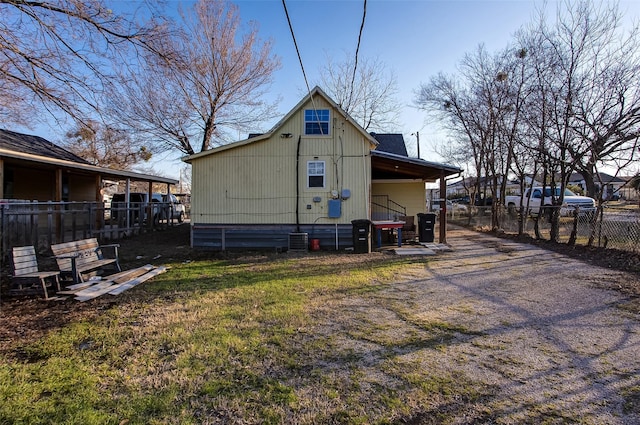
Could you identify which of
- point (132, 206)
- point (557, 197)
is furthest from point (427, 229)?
point (132, 206)

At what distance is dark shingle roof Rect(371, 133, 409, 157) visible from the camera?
1761 centimetres

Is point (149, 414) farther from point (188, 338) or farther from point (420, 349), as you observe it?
point (420, 349)

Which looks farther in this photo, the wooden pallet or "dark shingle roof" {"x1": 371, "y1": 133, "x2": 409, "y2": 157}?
"dark shingle roof" {"x1": 371, "y1": 133, "x2": 409, "y2": 157}

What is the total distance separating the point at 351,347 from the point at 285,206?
8.01 m

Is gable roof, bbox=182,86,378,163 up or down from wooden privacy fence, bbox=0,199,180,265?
up

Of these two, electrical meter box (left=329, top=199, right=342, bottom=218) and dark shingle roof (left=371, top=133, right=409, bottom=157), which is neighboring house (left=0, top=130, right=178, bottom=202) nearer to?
electrical meter box (left=329, top=199, right=342, bottom=218)

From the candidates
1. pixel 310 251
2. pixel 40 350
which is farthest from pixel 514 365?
pixel 310 251

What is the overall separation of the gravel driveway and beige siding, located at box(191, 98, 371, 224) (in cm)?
505

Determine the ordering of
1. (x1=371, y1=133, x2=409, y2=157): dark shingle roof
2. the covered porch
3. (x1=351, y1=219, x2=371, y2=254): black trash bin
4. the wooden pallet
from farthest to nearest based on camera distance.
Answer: (x1=371, y1=133, x2=409, y2=157): dark shingle roof
the covered porch
(x1=351, y1=219, x2=371, y2=254): black trash bin
the wooden pallet

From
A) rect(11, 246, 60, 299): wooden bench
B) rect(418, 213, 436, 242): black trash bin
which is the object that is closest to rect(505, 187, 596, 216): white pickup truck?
rect(418, 213, 436, 242): black trash bin

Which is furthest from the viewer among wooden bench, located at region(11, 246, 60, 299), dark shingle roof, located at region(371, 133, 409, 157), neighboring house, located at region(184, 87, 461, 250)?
dark shingle roof, located at region(371, 133, 409, 157)

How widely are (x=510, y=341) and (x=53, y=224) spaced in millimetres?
12684

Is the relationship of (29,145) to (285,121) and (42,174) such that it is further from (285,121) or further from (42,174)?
(285,121)

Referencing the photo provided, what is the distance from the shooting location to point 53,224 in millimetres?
10648
